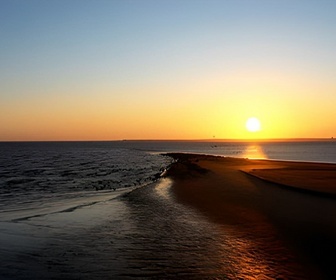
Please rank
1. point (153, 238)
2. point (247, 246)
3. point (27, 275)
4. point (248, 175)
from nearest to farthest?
point (27, 275), point (247, 246), point (153, 238), point (248, 175)

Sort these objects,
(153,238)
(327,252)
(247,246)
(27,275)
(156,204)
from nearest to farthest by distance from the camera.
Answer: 1. (27,275)
2. (327,252)
3. (247,246)
4. (153,238)
5. (156,204)

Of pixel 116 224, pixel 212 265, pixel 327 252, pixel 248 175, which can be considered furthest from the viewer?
pixel 248 175

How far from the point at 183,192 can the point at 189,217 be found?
28.4 feet

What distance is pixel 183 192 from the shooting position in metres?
25.7

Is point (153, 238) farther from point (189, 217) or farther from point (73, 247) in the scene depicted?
point (189, 217)

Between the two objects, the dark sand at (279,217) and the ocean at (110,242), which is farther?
the dark sand at (279,217)

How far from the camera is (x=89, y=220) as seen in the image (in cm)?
1681

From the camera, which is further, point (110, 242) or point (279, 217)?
point (279, 217)

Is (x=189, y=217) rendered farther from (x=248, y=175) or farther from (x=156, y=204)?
(x=248, y=175)

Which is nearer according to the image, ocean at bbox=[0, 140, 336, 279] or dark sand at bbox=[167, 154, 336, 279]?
ocean at bbox=[0, 140, 336, 279]

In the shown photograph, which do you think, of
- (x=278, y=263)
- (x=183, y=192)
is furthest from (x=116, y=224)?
(x=183, y=192)

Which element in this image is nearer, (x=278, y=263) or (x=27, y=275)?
(x=27, y=275)

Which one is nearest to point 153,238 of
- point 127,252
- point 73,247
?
point 127,252

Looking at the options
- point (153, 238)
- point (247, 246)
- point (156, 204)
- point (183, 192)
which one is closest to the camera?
point (247, 246)
